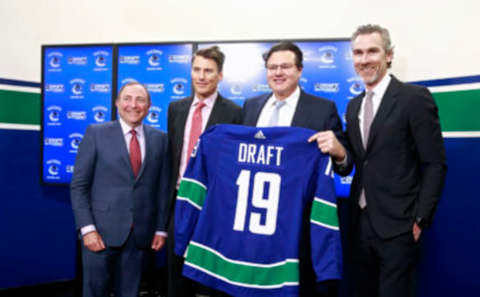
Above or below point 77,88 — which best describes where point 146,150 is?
below

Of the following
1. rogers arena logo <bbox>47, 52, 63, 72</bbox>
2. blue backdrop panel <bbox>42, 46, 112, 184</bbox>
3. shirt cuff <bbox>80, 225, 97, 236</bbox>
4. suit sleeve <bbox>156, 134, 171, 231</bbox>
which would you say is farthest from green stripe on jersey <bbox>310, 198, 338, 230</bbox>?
rogers arena logo <bbox>47, 52, 63, 72</bbox>

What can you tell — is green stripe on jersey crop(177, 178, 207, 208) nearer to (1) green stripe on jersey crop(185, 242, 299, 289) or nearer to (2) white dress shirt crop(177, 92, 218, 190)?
(1) green stripe on jersey crop(185, 242, 299, 289)

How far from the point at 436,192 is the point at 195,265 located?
3.86 feet

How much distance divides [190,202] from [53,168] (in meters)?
2.41

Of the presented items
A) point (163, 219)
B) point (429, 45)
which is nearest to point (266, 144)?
point (163, 219)

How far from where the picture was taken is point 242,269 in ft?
6.01

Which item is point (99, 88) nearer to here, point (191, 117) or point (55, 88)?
point (55, 88)

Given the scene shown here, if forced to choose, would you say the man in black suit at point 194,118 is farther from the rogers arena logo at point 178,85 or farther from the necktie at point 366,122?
the rogers arena logo at point 178,85

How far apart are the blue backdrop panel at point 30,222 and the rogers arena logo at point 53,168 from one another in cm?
27

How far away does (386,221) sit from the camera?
1881mm

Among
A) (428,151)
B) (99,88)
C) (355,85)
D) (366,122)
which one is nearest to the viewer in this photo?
(428,151)

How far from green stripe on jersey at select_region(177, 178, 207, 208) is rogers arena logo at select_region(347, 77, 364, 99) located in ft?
6.04

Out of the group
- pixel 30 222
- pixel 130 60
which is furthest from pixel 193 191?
pixel 30 222

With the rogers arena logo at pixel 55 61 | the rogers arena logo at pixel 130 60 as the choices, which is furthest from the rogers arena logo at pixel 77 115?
the rogers arena logo at pixel 130 60
